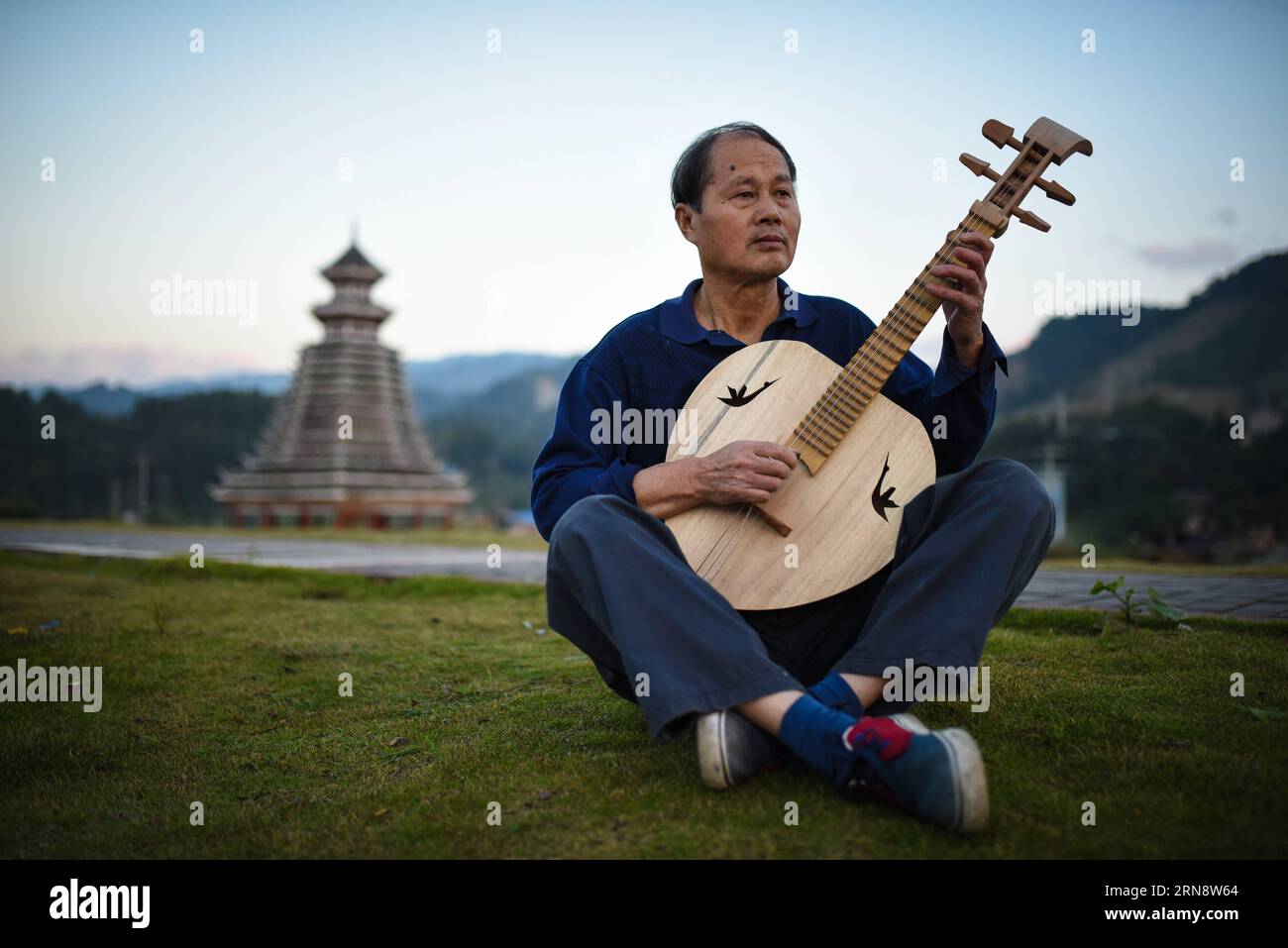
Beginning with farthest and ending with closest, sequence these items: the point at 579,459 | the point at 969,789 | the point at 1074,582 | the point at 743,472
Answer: the point at 1074,582, the point at 579,459, the point at 743,472, the point at 969,789

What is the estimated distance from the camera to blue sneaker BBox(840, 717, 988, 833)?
1708 mm

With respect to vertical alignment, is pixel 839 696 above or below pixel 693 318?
below

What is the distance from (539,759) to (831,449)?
1146mm

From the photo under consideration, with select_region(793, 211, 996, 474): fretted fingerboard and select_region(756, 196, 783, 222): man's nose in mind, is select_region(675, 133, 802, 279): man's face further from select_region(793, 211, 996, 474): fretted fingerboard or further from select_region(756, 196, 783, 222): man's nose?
select_region(793, 211, 996, 474): fretted fingerboard

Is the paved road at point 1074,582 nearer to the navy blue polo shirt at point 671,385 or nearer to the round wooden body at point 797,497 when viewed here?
the navy blue polo shirt at point 671,385

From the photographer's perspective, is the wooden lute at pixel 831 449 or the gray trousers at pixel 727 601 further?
the wooden lute at pixel 831 449

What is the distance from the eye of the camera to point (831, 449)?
2.54 meters

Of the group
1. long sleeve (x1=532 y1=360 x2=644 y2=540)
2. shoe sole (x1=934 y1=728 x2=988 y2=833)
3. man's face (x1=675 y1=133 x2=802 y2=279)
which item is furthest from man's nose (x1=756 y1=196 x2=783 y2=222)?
shoe sole (x1=934 y1=728 x2=988 y2=833)

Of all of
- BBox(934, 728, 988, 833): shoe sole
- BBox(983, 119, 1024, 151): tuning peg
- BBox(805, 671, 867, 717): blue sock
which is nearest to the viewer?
BBox(934, 728, 988, 833): shoe sole

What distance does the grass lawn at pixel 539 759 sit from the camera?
180cm

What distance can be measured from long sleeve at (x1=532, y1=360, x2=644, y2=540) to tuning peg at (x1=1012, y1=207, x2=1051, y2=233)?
1.23 meters

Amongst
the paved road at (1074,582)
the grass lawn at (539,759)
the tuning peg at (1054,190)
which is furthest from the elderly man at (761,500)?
the paved road at (1074,582)

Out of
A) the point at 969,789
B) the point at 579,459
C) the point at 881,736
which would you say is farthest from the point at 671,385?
the point at 969,789

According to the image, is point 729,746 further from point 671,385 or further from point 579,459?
point 671,385
